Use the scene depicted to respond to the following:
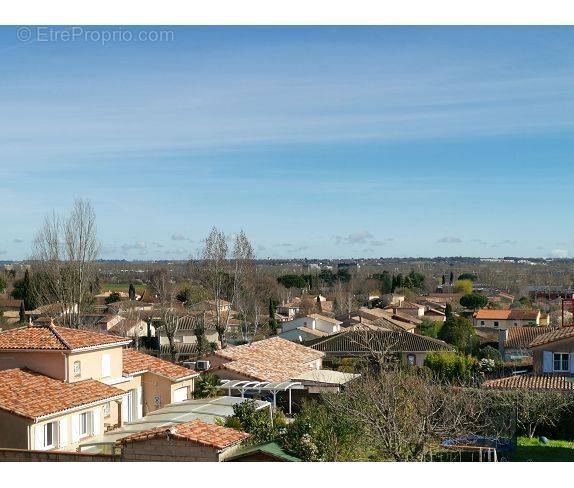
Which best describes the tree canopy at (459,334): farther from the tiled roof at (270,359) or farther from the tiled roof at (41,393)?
the tiled roof at (41,393)

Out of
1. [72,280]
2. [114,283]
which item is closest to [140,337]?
[72,280]

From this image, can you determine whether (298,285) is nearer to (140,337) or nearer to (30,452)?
(140,337)

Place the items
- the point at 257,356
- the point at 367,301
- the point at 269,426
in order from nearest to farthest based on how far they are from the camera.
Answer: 1. the point at 269,426
2. the point at 257,356
3. the point at 367,301

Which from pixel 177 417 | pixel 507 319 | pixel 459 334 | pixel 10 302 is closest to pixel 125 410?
pixel 177 417

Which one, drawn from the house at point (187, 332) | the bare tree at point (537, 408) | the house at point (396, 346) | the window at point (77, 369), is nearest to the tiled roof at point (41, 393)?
the window at point (77, 369)

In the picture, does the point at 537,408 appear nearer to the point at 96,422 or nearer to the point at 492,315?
the point at 96,422
